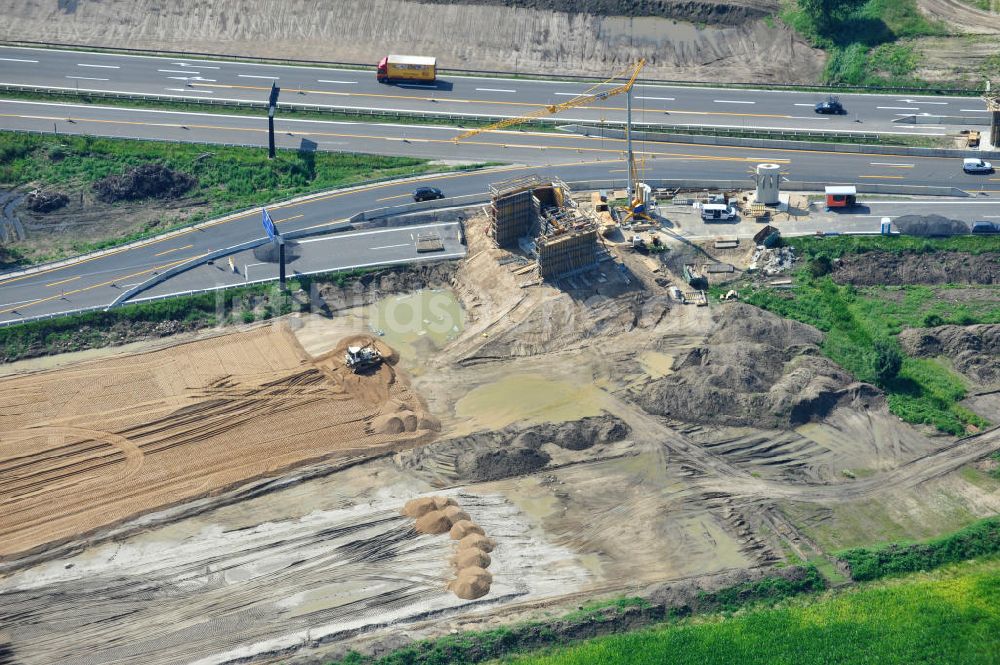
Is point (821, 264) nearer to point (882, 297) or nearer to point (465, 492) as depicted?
point (882, 297)

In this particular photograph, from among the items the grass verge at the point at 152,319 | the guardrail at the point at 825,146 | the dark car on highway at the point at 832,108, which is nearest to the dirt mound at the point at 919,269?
the guardrail at the point at 825,146

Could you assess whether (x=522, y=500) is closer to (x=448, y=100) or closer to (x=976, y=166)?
(x=448, y=100)

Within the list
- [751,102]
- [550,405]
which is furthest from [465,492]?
[751,102]

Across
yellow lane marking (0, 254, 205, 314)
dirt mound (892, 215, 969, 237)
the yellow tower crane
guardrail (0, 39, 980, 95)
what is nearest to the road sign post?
guardrail (0, 39, 980, 95)

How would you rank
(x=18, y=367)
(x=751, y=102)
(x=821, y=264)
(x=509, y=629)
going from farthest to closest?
1. (x=751, y=102)
2. (x=821, y=264)
3. (x=18, y=367)
4. (x=509, y=629)

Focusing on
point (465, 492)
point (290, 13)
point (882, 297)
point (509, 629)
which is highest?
point (290, 13)

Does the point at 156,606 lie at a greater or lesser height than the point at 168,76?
lesser

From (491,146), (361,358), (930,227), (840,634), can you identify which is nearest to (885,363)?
(930,227)
